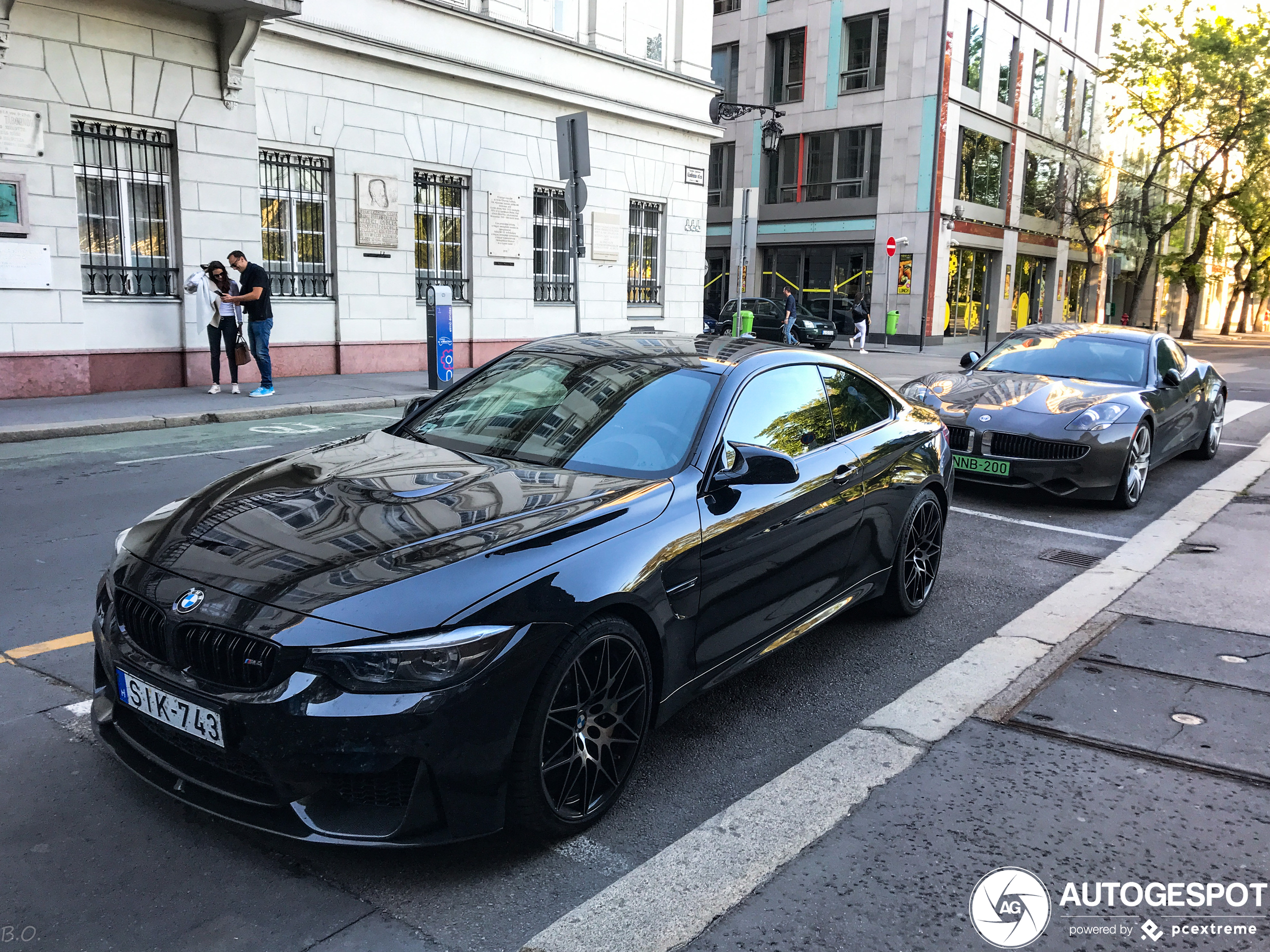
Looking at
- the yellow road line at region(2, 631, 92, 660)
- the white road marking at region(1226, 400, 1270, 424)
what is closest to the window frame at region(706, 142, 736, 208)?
the white road marking at region(1226, 400, 1270, 424)

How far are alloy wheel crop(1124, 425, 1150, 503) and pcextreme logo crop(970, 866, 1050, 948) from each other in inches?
243

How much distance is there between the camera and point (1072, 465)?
8.02 meters

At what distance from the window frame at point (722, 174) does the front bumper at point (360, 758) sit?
3827 cm

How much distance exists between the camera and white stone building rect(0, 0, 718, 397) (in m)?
12.5

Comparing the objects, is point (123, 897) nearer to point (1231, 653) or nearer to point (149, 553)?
point (149, 553)

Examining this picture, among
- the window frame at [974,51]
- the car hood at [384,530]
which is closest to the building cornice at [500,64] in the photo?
the car hood at [384,530]

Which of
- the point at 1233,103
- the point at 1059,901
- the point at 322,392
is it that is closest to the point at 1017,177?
the point at 1233,103

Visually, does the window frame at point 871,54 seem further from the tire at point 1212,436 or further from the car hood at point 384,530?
the car hood at point 384,530

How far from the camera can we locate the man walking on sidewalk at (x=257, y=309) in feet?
43.4

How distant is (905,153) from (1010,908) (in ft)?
112

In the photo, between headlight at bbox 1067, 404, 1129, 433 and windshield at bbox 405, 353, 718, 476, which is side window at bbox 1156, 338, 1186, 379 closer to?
headlight at bbox 1067, 404, 1129, 433

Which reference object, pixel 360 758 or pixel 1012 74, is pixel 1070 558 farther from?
pixel 1012 74

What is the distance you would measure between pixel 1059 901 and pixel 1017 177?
39.7 m

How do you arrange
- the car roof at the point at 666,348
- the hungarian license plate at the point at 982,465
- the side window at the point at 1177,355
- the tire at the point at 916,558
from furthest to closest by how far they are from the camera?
the side window at the point at 1177,355 → the hungarian license plate at the point at 982,465 → the tire at the point at 916,558 → the car roof at the point at 666,348
